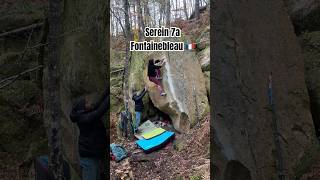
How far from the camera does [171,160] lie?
659cm

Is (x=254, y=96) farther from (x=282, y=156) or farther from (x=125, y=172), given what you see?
(x=125, y=172)

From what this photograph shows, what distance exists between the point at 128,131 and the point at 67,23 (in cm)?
250

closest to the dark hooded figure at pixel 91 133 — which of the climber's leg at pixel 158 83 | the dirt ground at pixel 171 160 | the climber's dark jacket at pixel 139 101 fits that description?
the dirt ground at pixel 171 160

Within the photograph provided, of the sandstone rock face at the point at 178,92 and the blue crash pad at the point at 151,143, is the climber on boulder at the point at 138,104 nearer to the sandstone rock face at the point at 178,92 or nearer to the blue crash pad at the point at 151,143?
the sandstone rock face at the point at 178,92

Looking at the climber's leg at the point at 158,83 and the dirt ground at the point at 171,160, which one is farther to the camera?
the climber's leg at the point at 158,83

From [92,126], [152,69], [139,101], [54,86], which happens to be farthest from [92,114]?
[152,69]

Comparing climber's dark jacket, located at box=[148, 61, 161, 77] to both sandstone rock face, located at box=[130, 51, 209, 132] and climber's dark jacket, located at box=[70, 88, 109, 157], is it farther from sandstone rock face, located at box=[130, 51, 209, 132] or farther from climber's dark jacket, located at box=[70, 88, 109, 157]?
climber's dark jacket, located at box=[70, 88, 109, 157]

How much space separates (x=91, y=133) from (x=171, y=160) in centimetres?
228

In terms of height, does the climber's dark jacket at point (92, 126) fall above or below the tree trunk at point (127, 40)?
below

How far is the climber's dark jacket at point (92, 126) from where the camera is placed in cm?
461

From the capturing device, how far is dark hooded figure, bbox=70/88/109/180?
4617 millimetres

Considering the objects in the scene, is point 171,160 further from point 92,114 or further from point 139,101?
point 92,114

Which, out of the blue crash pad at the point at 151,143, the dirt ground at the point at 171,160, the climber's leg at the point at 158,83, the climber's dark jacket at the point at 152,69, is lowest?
the dirt ground at the point at 171,160

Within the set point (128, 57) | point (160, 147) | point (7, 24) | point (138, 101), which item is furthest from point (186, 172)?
point (7, 24)
